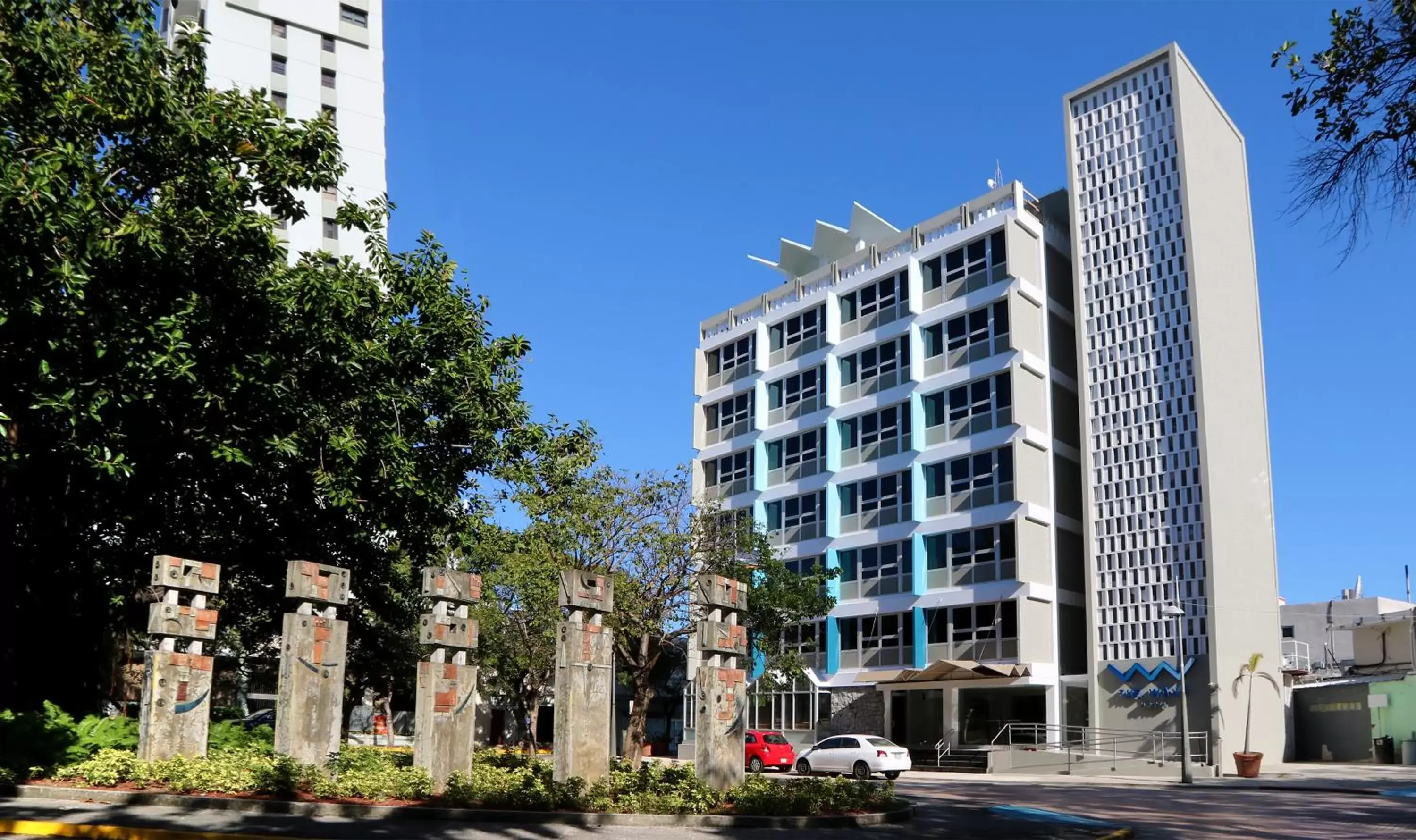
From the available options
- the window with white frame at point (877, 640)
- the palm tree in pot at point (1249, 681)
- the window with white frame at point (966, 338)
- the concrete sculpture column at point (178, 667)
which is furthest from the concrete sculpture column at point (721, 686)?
the window with white frame at point (877, 640)

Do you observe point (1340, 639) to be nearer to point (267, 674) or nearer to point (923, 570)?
point (923, 570)

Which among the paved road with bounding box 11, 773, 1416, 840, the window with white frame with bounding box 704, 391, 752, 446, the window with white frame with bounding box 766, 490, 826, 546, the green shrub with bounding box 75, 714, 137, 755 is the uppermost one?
the window with white frame with bounding box 704, 391, 752, 446

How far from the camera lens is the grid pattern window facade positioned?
138ft

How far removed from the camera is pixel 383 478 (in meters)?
21.9

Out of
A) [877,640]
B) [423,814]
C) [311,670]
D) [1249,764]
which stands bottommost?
[1249,764]

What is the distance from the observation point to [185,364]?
18.1 metres

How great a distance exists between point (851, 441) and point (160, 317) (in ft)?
125

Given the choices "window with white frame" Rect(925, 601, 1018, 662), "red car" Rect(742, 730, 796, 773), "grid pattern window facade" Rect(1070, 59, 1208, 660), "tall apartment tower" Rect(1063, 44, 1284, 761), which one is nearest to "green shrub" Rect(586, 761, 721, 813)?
"red car" Rect(742, 730, 796, 773)

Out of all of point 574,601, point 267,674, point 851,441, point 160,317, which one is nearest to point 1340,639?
point 851,441

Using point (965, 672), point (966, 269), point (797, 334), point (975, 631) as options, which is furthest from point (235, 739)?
point (797, 334)

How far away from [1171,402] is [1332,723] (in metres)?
14.0

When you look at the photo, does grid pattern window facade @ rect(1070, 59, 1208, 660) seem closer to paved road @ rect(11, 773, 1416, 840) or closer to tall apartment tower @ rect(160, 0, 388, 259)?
paved road @ rect(11, 773, 1416, 840)

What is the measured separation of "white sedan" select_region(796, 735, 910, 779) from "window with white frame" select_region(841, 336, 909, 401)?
67.6 ft

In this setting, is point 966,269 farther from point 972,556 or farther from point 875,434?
point 972,556
